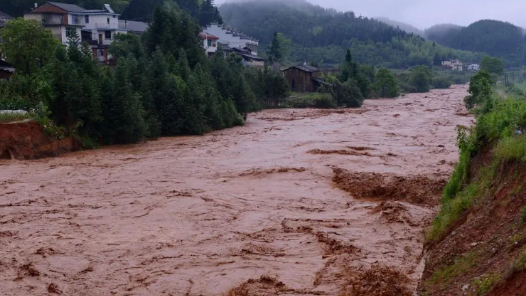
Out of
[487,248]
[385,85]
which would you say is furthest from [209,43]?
[487,248]

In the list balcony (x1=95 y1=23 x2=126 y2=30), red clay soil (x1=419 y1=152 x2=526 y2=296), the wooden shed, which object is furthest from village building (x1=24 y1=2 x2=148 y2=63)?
red clay soil (x1=419 y1=152 x2=526 y2=296)

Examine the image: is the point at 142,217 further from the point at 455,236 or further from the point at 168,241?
the point at 455,236

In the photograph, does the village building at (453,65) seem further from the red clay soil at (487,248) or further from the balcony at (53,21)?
the red clay soil at (487,248)

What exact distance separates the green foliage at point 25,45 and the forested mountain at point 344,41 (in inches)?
3412

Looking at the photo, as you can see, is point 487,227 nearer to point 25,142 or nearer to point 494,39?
point 25,142

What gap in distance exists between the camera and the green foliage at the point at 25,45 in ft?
116

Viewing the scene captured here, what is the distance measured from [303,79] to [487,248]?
200ft

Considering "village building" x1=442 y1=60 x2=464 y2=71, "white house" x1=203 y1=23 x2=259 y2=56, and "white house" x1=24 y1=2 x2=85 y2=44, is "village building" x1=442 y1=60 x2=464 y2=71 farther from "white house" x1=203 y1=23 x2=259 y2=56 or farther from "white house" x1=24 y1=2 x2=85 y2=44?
"white house" x1=24 y1=2 x2=85 y2=44

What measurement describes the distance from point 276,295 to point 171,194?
8.69 meters

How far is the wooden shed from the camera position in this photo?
67812 millimetres

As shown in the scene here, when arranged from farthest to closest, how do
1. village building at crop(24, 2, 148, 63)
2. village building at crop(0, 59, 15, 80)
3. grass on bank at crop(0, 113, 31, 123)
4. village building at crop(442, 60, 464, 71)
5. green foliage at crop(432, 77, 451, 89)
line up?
village building at crop(442, 60, 464, 71) → green foliage at crop(432, 77, 451, 89) → village building at crop(24, 2, 148, 63) → village building at crop(0, 59, 15, 80) → grass on bank at crop(0, 113, 31, 123)

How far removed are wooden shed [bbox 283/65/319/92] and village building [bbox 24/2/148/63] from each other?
Result: 1924cm

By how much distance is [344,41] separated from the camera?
140125 mm

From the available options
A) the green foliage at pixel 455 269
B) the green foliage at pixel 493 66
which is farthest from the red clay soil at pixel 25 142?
the green foliage at pixel 493 66
